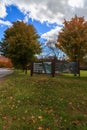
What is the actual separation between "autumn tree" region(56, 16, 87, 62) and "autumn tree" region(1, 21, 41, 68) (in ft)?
10.7

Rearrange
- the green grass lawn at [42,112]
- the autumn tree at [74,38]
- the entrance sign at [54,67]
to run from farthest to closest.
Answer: the autumn tree at [74,38] → the entrance sign at [54,67] → the green grass lawn at [42,112]

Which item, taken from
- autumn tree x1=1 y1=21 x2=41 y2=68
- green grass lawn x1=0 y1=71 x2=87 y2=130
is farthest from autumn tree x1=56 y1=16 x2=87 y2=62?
green grass lawn x1=0 y1=71 x2=87 y2=130

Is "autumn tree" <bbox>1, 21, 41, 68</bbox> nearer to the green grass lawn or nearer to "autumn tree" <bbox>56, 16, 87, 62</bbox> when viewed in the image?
"autumn tree" <bbox>56, 16, 87, 62</bbox>

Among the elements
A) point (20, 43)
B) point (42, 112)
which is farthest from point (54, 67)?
point (42, 112)

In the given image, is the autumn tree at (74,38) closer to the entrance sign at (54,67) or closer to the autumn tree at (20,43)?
the autumn tree at (20,43)

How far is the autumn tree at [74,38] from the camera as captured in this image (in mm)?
28969

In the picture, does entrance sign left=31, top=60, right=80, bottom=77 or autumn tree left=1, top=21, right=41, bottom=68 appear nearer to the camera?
entrance sign left=31, top=60, right=80, bottom=77

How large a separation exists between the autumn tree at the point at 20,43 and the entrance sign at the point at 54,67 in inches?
183

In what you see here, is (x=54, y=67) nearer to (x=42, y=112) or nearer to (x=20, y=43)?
(x=20, y=43)

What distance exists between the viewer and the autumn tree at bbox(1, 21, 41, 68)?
28.5m

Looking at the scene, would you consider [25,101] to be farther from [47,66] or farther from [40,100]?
[47,66]

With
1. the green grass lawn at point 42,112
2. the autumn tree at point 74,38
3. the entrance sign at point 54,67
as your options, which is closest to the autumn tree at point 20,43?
the autumn tree at point 74,38

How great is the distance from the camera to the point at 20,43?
2836 centimetres

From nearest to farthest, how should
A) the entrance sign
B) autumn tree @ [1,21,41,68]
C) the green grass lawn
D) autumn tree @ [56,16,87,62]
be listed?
1. the green grass lawn
2. the entrance sign
3. autumn tree @ [1,21,41,68]
4. autumn tree @ [56,16,87,62]
